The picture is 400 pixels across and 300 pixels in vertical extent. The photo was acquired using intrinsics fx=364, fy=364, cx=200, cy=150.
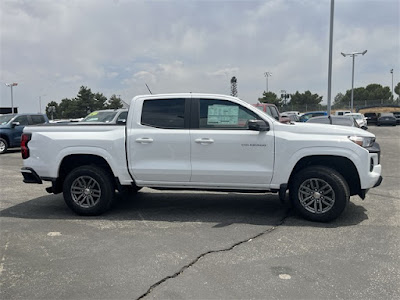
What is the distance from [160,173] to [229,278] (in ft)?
7.86

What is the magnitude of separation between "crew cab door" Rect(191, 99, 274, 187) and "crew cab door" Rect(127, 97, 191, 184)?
0.53 ft

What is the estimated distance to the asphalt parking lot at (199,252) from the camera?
3455mm

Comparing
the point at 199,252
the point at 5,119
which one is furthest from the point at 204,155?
the point at 5,119

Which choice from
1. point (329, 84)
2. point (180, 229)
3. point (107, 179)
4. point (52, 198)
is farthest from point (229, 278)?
point (329, 84)

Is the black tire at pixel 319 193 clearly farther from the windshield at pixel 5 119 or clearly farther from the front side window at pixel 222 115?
the windshield at pixel 5 119

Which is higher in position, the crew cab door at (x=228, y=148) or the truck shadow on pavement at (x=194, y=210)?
the crew cab door at (x=228, y=148)

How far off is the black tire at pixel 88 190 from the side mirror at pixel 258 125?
2413 millimetres

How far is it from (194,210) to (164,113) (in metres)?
1.73

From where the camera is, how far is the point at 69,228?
5.29m

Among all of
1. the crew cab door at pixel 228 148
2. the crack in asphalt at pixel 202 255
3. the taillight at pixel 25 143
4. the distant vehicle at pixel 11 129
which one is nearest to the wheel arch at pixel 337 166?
the crew cab door at pixel 228 148

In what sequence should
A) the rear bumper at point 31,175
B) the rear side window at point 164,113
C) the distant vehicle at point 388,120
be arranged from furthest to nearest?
the distant vehicle at point 388,120
the rear bumper at point 31,175
the rear side window at point 164,113

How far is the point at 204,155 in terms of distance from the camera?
554 centimetres

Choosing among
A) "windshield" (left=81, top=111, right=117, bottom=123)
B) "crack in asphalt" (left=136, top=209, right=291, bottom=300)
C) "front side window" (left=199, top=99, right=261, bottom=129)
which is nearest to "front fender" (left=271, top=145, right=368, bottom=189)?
"crack in asphalt" (left=136, top=209, right=291, bottom=300)

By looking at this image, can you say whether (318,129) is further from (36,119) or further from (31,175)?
(36,119)
